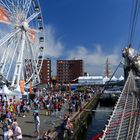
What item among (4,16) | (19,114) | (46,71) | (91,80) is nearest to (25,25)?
(4,16)

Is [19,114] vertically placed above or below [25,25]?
below

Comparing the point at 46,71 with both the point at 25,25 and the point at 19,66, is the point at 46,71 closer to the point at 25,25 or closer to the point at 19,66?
the point at 25,25

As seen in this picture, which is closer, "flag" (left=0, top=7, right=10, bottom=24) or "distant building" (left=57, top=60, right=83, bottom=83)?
"flag" (left=0, top=7, right=10, bottom=24)

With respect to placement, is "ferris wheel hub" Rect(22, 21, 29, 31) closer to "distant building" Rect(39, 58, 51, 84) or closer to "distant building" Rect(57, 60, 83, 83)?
"distant building" Rect(39, 58, 51, 84)

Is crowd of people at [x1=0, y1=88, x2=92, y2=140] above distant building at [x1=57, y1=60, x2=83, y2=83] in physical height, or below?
below

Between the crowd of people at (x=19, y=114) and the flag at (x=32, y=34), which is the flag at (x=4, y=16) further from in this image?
the crowd of people at (x=19, y=114)

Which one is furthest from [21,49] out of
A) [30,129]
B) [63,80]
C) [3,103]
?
[63,80]

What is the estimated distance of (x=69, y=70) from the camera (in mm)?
186875

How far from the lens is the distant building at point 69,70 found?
183 meters

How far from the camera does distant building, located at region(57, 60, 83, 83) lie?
183 meters

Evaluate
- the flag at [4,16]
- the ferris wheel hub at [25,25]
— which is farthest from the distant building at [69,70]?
the flag at [4,16]

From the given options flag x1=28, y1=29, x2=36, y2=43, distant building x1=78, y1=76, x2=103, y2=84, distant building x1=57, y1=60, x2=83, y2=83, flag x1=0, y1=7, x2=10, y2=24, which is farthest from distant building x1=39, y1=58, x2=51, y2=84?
flag x1=0, y1=7, x2=10, y2=24

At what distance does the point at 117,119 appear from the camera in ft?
45.0

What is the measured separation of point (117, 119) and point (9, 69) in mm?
34805
